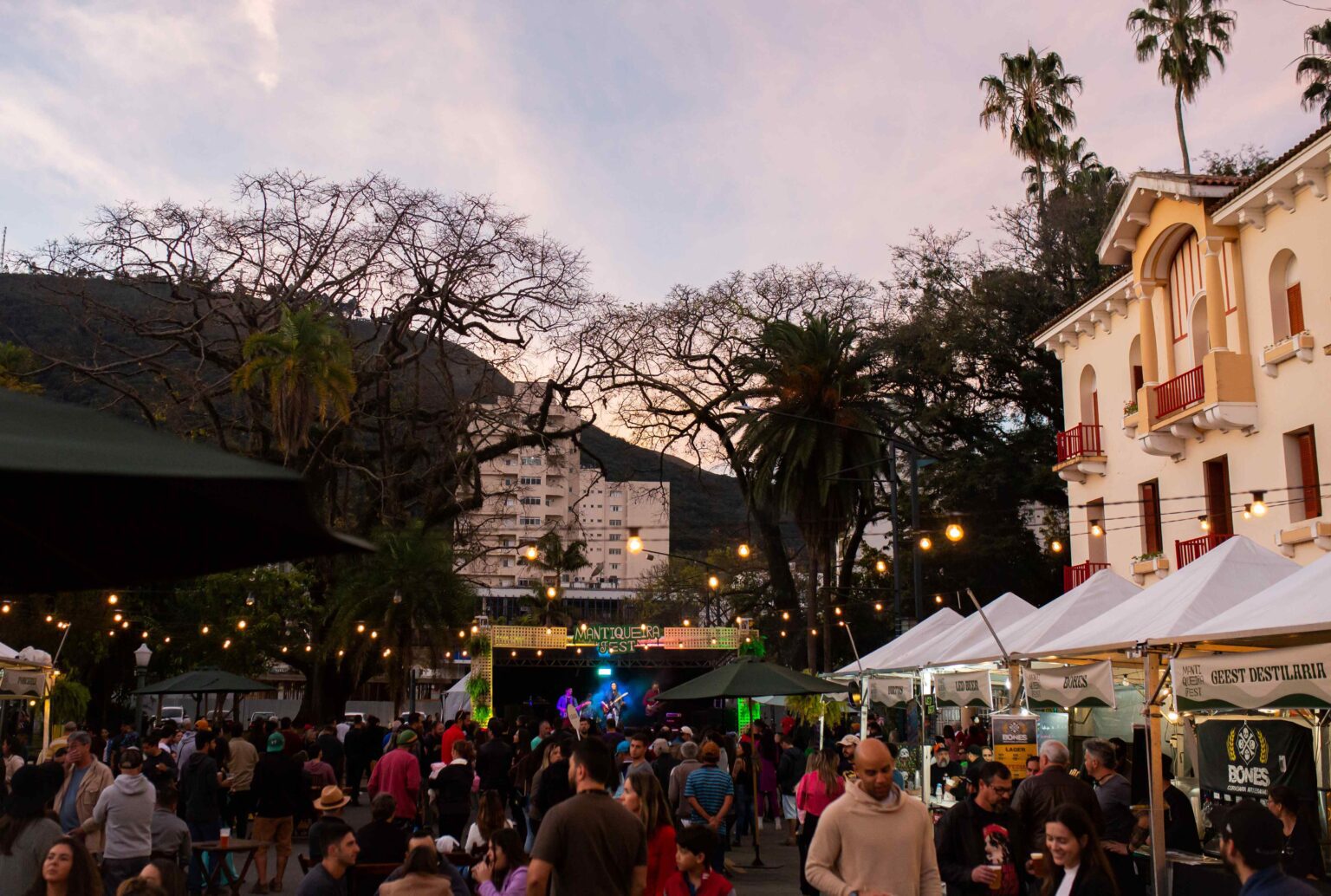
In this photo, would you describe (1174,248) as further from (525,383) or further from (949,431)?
(525,383)

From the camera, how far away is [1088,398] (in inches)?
1319

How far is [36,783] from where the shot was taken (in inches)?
291

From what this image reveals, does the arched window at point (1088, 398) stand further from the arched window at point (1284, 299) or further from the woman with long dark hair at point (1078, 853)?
the woman with long dark hair at point (1078, 853)

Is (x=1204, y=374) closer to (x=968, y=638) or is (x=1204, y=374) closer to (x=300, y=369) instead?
A: (x=968, y=638)

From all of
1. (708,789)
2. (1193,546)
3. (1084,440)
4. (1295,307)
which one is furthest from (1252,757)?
(1084,440)

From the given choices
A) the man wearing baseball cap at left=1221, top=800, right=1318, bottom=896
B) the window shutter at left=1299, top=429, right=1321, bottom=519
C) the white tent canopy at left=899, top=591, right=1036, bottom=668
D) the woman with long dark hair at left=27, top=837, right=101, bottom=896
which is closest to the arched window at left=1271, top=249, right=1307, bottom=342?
the window shutter at left=1299, top=429, right=1321, bottom=519

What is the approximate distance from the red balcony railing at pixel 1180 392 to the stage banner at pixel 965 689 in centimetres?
1135

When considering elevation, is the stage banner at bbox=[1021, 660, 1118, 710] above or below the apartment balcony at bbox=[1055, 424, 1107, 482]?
below

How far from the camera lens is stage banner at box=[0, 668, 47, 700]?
18.8m

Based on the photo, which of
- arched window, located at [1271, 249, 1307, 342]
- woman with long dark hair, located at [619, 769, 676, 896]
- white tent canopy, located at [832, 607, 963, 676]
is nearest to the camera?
woman with long dark hair, located at [619, 769, 676, 896]

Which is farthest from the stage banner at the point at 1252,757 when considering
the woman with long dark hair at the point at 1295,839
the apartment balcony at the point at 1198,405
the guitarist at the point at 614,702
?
the guitarist at the point at 614,702

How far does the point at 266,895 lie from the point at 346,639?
24519mm

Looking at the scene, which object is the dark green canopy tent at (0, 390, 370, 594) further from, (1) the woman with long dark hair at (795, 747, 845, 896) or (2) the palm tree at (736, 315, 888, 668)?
(2) the palm tree at (736, 315, 888, 668)

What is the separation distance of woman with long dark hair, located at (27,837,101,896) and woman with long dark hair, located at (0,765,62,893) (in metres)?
0.72
